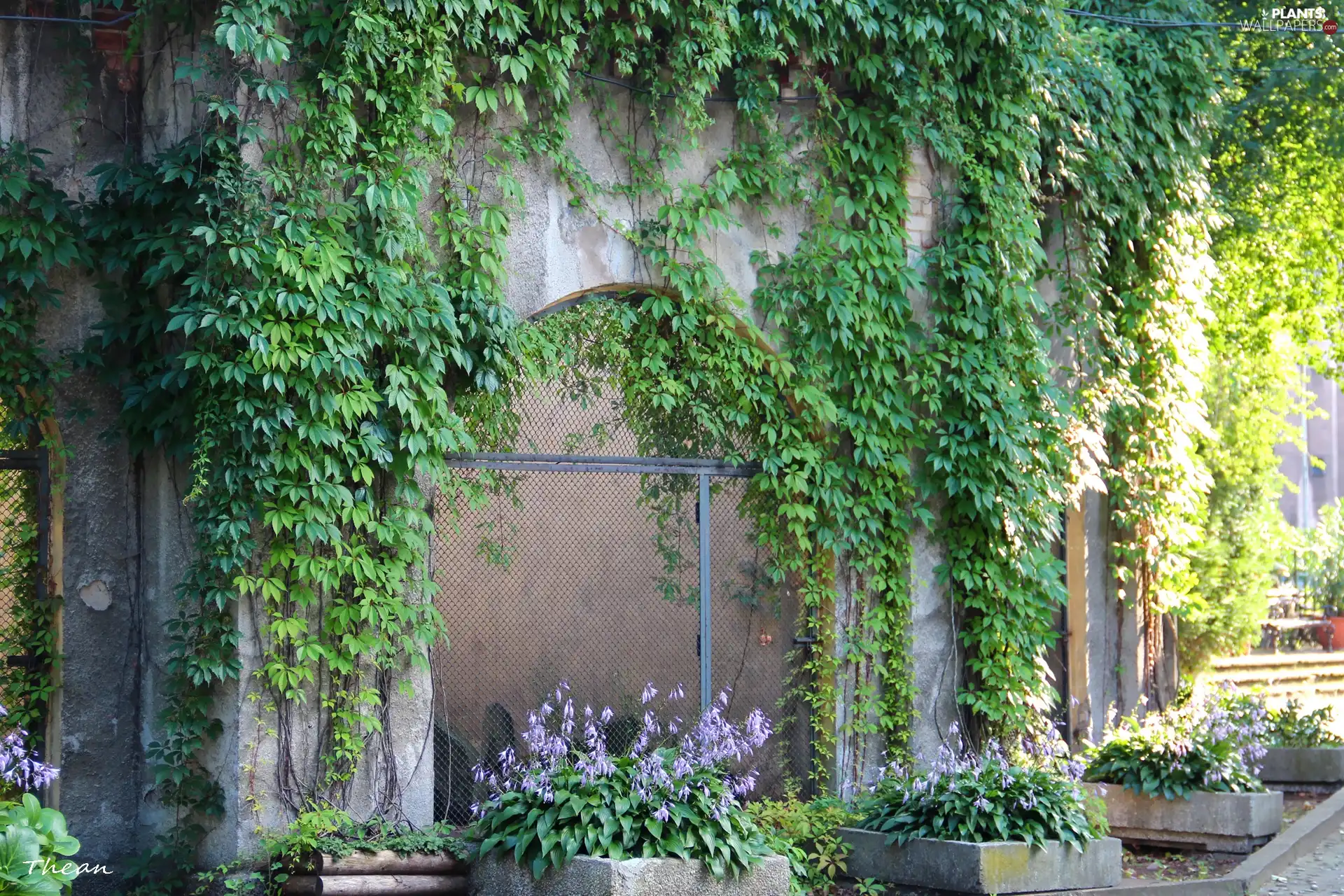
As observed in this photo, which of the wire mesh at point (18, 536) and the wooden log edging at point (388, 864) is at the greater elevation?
the wire mesh at point (18, 536)

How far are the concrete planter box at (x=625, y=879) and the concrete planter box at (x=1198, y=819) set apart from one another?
2997mm

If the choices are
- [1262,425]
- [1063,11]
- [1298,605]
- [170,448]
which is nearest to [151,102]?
[170,448]

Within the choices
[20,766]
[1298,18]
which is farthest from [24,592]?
[1298,18]

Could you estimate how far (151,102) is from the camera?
22.3 ft

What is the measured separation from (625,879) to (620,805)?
401 mm

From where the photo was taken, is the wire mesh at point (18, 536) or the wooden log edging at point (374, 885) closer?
the wooden log edging at point (374, 885)

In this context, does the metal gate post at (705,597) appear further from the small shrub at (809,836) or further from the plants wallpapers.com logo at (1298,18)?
the plants wallpapers.com logo at (1298,18)

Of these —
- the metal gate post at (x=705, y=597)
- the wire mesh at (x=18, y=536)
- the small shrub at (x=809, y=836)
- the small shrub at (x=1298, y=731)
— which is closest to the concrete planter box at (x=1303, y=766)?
the small shrub at (x=1298, y=731)

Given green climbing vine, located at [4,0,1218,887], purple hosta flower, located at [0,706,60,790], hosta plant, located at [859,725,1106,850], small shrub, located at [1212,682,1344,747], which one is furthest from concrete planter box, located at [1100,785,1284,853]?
purple hosta flower, located at [0,706,60,790]

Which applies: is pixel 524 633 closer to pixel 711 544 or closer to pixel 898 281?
pixel 711 544

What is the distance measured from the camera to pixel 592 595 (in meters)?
7.62

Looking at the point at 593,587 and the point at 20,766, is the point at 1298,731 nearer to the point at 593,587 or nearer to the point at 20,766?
the point at 593,587

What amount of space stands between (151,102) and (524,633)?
10.5ft

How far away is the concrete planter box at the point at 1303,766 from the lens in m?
10.3
